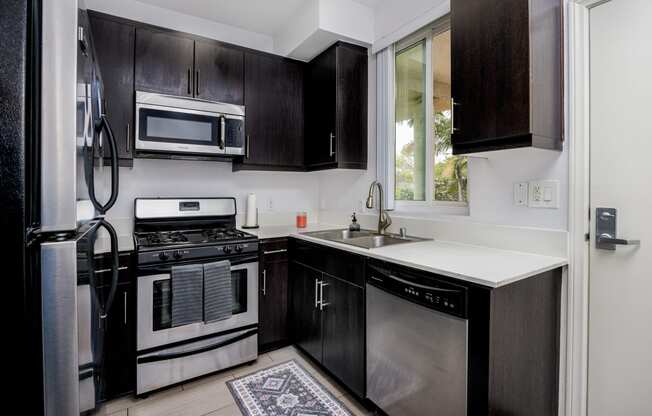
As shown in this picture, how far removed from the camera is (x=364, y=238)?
2465 mm

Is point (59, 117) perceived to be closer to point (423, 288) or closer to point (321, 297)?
point (423, 288)

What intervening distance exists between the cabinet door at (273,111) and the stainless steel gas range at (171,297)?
0.76 meters

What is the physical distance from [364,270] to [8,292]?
1.44 meters

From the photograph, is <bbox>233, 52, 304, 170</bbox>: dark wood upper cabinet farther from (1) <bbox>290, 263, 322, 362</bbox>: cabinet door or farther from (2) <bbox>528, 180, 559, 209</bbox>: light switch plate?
(2) <bbox>528, 180, 559, 209</bbox>: light switch plate

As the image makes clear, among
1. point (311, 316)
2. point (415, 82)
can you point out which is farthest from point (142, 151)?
point (415, 82)

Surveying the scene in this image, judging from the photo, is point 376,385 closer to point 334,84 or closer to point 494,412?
point 494,412

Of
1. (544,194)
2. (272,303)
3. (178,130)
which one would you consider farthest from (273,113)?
(544,194)

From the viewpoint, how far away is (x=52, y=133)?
2.39 ft

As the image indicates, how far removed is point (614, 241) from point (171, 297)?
2319mm

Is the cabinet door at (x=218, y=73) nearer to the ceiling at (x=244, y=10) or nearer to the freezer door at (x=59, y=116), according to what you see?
the ceiling at (x=244, y=10)

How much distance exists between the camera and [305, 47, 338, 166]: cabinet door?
2607mm

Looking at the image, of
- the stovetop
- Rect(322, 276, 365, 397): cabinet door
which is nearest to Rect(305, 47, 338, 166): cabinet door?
the stovetop

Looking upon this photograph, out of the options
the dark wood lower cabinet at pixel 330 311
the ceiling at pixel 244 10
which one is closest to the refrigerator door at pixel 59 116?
the dark wood lower cabinet at pixel 330 311

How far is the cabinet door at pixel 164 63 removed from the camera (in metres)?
2.28
